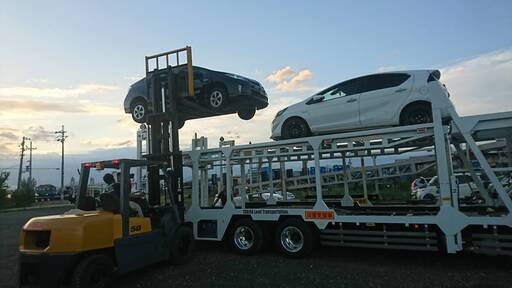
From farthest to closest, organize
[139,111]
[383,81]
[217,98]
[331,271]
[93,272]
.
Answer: [139,111] → [217,98] → [383,81] → [331,271] → [93,272]

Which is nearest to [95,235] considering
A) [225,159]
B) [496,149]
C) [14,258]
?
[225,159]

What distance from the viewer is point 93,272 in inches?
214

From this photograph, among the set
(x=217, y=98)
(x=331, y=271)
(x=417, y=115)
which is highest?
(x=217, y=98)

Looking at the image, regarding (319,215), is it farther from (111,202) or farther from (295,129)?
(111,202)

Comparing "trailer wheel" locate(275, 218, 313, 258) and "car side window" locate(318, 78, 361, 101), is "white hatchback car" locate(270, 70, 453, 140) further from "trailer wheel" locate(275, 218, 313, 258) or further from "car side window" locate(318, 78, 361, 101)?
"trailer wheel" locate(275, 218, 313, 258)

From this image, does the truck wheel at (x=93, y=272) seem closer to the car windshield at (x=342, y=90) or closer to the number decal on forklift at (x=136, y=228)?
the number decal on forklift at (x=136, y=228)

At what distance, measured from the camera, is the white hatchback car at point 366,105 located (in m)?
7.30

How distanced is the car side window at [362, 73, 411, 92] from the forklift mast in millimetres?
3676

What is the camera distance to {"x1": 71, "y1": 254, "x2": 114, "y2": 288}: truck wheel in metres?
5.23

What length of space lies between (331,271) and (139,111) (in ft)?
19.5

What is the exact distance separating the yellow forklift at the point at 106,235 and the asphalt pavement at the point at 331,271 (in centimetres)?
46

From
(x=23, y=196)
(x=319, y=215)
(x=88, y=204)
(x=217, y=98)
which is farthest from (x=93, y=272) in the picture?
(x=23, y=196)

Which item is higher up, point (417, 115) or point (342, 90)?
point (342, 90)

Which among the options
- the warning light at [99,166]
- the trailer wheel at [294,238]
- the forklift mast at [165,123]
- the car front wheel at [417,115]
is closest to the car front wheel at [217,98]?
the forklift mast at [165,123]
